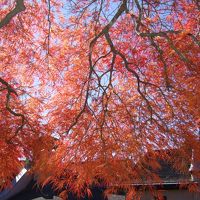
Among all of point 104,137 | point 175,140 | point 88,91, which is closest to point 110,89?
point 88,91

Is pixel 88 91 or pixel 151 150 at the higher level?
pixel 88 91

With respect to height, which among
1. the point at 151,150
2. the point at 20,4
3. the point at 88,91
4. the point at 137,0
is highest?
the point at 137,0

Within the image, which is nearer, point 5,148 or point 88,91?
point 5,148

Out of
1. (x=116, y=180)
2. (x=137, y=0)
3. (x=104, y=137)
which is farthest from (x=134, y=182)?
(x=137, y=0)

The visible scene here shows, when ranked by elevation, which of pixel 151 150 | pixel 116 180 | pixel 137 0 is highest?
pixel 137 0

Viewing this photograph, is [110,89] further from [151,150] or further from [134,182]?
[134,182]

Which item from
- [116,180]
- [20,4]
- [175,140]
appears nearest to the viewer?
[20,4]

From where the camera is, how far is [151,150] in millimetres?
9430

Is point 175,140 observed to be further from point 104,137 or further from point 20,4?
point 20,4

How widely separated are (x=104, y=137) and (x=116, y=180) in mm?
1169

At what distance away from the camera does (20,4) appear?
7891 millimetres

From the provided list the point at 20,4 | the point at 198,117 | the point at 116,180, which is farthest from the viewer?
the point at 116,180

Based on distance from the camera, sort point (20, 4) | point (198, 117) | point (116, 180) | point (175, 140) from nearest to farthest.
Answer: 1. point (20, 4)
2. point (198, 117)
3. point (175, 140)
4. point (116, 180)

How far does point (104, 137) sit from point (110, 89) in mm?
1281
